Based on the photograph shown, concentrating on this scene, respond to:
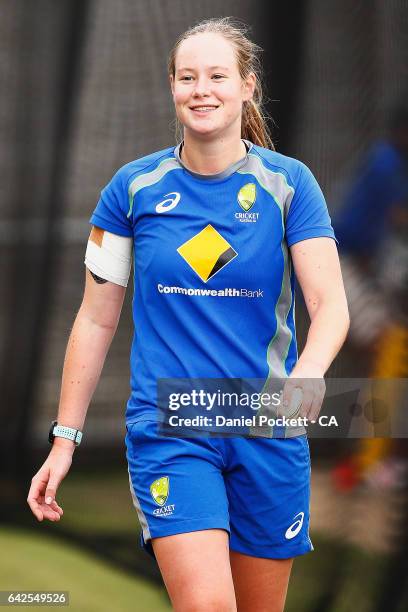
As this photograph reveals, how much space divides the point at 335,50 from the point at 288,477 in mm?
1742

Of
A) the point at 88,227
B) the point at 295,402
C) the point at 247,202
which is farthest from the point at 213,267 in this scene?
the point at 88,227

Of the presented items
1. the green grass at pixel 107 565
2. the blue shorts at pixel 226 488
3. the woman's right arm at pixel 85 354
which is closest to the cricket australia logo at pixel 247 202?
the woman's right arm at pixel 85 354

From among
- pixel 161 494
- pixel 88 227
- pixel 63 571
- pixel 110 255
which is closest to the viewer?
pixel 161 494

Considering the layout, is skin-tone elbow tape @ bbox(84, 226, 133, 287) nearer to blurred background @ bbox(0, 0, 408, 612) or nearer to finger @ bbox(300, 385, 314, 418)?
finger @ bbox(300, 385, 314, 418)

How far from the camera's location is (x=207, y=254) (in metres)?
2.91

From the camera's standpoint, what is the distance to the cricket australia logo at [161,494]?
2846mm

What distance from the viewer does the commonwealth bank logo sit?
291cm

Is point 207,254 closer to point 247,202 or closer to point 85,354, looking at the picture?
point 247,202

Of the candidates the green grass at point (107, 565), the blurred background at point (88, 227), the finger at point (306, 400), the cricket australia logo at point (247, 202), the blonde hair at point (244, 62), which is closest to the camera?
the finger at point (306, 400)

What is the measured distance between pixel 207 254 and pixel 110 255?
30cm

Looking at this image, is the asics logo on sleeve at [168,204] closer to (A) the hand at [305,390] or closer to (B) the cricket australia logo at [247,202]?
(B) the cricket australia logo at [247,202]

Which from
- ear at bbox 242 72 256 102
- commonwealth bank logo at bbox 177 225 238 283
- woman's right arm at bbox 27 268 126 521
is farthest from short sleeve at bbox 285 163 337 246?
woman's right arm at bbox 27 268 126 521

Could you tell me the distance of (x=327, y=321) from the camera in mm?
2859

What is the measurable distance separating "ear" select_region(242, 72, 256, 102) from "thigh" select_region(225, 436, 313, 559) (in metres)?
0.88
